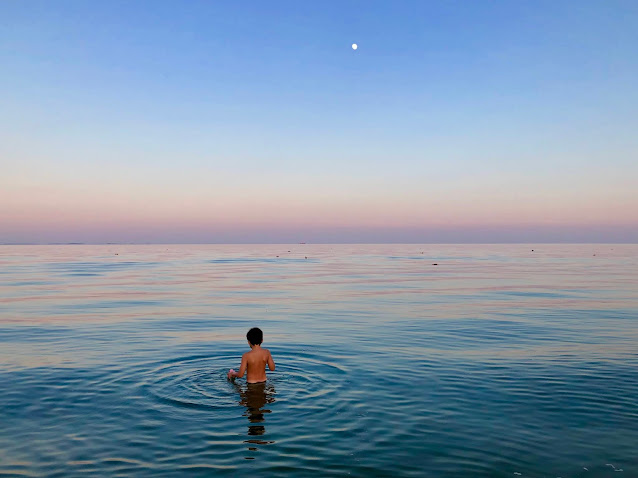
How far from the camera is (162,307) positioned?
34.4 metres

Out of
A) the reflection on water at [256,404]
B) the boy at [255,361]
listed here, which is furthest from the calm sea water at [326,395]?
the boy at [255,361]

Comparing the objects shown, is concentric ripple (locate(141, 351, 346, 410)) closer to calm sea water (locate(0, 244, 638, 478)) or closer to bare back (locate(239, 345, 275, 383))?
calm sea water (locate(0, 244, 638, 478))

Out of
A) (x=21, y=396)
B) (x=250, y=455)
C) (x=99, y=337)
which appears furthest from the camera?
(x=99, y=337)

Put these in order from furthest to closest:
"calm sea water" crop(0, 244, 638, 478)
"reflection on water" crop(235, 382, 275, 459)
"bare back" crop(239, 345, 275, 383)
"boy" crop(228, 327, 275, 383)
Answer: "bare back" crop(239, 345, 275, 383), "boy" crop(228, 327, 275, 383), "reflection on water" crop(235, 382, 275, 459), "calm sea water" crop(0, 244, 638, 478)

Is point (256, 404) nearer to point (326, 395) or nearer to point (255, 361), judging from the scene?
point (255, 361)

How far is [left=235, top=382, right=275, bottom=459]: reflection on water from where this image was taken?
10688mm

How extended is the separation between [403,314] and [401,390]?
54.3ft

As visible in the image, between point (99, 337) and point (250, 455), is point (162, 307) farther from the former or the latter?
point (250, 455)

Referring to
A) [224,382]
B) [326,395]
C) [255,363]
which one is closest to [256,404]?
[255,363]

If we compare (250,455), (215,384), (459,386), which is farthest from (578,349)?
(250,455)

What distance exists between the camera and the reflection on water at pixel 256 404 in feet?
35.1

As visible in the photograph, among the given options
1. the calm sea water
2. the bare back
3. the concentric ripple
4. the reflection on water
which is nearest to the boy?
the bare back

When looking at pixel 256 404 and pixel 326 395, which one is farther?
pixel 326 395

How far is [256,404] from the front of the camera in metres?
13.1
